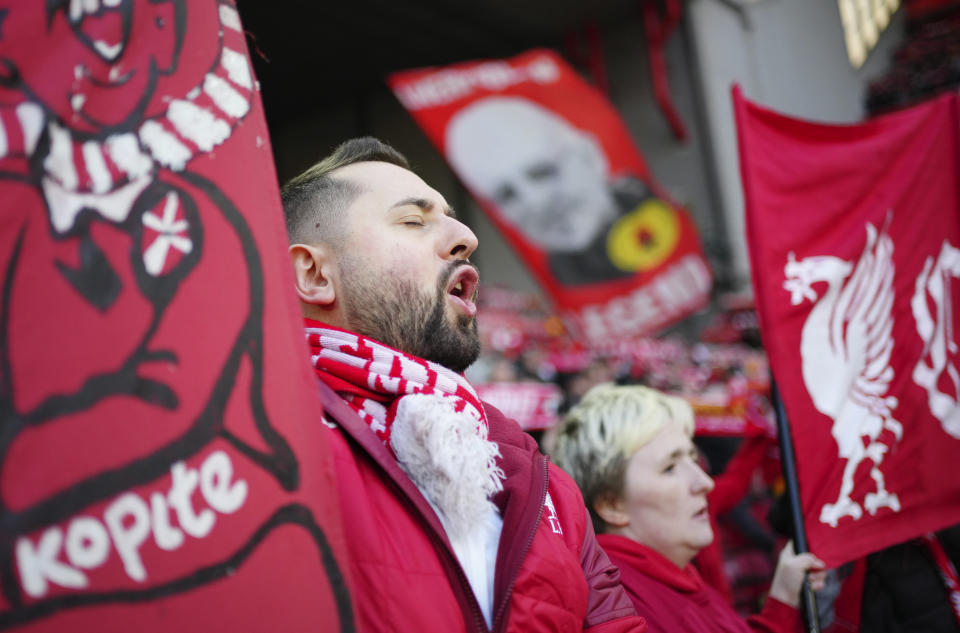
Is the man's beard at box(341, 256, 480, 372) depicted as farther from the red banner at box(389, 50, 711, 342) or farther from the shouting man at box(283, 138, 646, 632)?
the red banner at box(389, 50, 711, 342)

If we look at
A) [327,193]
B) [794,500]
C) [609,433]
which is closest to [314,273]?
[327,193]

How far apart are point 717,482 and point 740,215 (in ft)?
21.8

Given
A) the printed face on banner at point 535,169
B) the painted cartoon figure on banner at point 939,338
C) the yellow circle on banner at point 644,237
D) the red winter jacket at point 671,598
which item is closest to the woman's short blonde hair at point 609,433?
the red winter jacket at point 671,598

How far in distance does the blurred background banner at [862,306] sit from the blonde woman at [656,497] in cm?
19

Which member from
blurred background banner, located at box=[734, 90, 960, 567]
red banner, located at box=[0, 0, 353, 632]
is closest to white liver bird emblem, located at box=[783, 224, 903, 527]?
blurred background banner, located at box=[734, 90, 960, 567]

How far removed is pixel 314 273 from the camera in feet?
4.09

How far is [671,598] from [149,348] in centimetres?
132

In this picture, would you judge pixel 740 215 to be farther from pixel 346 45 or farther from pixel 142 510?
pixel 142 510

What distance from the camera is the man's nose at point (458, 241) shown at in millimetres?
1229

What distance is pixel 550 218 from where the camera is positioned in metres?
5.54

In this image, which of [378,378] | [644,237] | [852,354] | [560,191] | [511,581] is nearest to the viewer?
[511,581]

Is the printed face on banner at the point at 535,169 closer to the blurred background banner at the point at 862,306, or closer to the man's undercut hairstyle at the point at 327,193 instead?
the blurred background banner at the point at 862,306

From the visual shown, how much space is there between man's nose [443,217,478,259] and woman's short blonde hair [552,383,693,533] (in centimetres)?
81

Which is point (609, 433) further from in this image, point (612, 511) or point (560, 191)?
point (560, 191)
